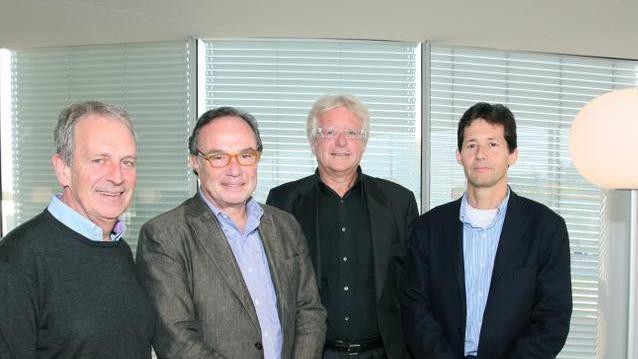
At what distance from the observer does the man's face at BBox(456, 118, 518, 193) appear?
95.9 inches

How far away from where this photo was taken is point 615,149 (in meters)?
2.33

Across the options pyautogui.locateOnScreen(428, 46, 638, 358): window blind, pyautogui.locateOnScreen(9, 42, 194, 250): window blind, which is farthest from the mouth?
pyautogui.locateOnScreen(428, 46, 638, 358): window blind

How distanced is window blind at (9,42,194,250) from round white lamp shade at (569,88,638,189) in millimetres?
3867

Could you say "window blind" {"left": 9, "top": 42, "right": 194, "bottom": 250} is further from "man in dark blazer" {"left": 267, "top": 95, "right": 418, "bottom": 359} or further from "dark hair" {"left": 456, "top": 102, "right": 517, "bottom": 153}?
"dark hair" {"left": 456, "top": 102, "right": 517, "bottom": 153}

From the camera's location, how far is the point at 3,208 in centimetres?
578

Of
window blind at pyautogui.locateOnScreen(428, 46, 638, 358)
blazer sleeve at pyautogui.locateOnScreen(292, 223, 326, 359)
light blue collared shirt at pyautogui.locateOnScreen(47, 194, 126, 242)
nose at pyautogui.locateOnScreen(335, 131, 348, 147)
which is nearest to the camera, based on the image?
light blue collared shirt at pyautogui.locateOnScreen(47, 194, 126, 242)

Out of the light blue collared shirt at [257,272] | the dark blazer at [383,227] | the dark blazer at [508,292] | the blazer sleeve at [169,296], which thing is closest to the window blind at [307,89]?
the dark blazer at [383,227]

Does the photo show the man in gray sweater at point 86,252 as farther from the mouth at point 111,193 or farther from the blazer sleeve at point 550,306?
the blazer sleeve at point 550,306

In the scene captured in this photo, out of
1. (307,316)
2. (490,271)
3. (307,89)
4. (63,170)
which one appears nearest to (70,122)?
(63,170)

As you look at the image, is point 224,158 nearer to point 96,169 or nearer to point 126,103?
point 96,169

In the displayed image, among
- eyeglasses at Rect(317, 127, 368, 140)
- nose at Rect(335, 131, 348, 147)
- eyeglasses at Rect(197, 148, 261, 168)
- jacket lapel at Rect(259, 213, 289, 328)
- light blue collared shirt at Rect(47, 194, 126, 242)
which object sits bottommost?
jacket lapel at Rect(259, 213, 289, 328)

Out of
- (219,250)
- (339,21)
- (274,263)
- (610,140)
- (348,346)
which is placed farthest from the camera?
(339,21)

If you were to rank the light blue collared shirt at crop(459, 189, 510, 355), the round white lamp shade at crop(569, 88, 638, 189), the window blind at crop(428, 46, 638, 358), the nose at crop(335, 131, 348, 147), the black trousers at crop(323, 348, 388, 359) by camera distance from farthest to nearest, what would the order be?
the window blind at crop(428, 46, 638, 358) → the nose at crop(335, 131, 348, 147) → the black trousers at crop(323, 348, 388, 359) → the light blue collared shirt at crop(459, 189, 510, 355) → the round white lamp shade at crop(569, 88, 638, 189)

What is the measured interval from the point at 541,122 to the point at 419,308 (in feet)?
13.1
